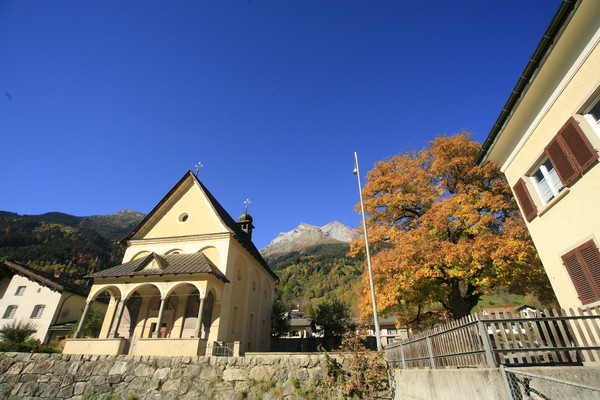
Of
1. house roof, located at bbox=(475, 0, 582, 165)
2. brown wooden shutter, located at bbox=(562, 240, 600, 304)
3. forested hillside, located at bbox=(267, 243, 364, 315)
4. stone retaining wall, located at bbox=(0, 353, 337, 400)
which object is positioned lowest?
stone retaining wall, located at bbox=(0, 353, 337, 400)

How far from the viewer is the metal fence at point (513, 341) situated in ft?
18.1

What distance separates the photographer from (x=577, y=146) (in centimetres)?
738

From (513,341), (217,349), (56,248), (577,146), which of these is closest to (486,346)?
(513,341)

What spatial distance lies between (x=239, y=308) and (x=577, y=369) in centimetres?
1938

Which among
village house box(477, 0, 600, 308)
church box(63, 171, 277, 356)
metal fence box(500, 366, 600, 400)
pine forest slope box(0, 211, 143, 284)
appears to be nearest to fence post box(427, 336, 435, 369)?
metal fence box(500, 366, 600, 400)

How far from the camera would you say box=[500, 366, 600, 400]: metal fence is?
437 cm

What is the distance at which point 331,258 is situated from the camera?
12062 centimetres

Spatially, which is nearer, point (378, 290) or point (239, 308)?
point (378, 290)

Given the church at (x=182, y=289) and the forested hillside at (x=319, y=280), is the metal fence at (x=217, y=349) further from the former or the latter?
the forested hillside at (x=319, y=280)

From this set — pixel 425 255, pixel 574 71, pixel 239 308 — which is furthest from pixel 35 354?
pixel 574 71

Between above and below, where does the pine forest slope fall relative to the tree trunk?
above

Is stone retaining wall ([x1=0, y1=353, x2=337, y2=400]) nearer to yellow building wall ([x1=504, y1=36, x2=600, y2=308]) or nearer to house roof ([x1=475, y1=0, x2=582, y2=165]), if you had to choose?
yellow building wall ([x1=504, y1=36, x2=600, y2=308])

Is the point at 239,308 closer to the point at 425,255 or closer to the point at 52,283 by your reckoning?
the point at 425,255

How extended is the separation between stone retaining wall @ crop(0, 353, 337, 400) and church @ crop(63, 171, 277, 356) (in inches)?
34.1
